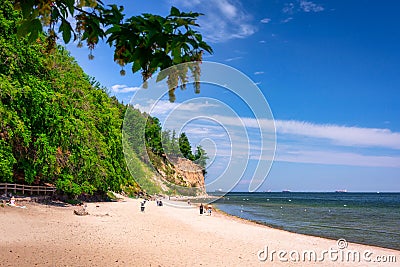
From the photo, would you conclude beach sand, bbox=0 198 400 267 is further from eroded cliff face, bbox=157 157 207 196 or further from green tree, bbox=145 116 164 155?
green tree, bbox=145 116 164 155

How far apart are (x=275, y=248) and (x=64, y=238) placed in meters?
10.4

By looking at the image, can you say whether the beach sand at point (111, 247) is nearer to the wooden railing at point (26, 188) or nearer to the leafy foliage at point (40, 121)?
the wooden railing at point (26, 188)

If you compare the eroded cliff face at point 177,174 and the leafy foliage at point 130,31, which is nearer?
the leafy foliage at point 130,31

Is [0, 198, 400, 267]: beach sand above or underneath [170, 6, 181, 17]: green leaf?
underneath

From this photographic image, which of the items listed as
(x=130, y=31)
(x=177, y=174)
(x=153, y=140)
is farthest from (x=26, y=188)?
(x=177, y=174)

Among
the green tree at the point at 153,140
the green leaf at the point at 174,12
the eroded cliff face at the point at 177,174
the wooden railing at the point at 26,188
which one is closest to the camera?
the green leaf at the point at 174,12

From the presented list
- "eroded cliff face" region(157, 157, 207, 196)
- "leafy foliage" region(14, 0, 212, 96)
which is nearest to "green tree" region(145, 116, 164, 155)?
"eroded cliff face" region(157, 157, 207, 196)

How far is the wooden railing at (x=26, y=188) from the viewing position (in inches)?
1042

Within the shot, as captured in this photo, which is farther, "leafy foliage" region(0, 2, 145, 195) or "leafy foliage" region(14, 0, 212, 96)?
"leafy foliage" region(0, 2, 145, 195)

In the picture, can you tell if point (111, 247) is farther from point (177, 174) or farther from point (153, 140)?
point (177, 174)

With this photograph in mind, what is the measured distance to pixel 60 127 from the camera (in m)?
27.5

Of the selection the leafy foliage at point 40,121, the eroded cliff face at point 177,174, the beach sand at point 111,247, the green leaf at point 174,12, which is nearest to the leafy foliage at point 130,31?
the green leaf at point 174,12

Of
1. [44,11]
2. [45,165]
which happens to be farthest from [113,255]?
[45,165]

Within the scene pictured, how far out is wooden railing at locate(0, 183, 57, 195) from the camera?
26.5 m
